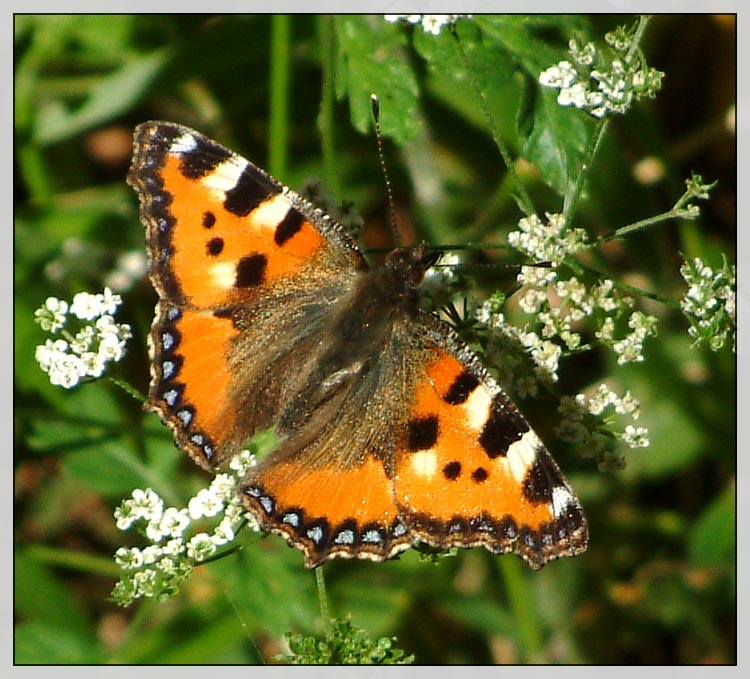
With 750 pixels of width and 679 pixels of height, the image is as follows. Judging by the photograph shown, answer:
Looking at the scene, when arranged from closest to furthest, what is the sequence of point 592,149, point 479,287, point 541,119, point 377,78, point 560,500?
point 560,500
point 592,149
point 541,119
point 377,78
point 479,287

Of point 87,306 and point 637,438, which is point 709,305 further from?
point 87,306

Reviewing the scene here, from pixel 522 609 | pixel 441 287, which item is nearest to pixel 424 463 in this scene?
pixel 441 287

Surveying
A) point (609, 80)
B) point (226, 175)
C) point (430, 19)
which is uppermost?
point (430, 19)

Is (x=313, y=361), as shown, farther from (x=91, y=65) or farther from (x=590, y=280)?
(x=91, y=65)

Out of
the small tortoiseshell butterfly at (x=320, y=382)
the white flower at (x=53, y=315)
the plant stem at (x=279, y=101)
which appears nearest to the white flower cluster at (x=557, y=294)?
the small tortoiseshell butterfly at (x=320, y=382)

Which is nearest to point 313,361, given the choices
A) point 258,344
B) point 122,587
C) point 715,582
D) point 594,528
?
point 258,344

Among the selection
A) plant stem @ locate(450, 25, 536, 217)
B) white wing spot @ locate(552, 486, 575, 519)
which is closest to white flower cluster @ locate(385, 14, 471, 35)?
plant stem @ locate(450, 25, 536, 217)
